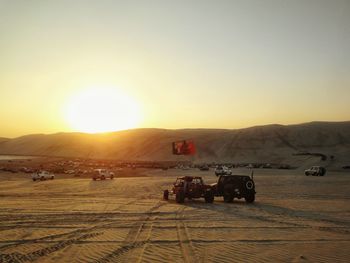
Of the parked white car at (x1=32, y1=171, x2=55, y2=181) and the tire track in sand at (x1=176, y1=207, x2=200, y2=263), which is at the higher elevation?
the parked white car at (x1=32, y1=171, x2=55, y2=181)

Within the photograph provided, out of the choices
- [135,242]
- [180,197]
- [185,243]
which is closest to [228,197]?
[180,197]

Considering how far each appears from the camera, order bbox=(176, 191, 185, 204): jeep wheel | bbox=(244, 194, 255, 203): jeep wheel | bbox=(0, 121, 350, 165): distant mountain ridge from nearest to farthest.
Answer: bbox=(176, 191, 185, 204): jeep wheel, bbox=(244, 194, 255, 203): jeep wheel, bbox=(0, 121, 350, 165): distant mountain ridge

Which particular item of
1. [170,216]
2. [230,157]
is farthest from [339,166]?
[170,216]

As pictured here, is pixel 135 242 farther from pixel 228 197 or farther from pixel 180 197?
pixel 228 197

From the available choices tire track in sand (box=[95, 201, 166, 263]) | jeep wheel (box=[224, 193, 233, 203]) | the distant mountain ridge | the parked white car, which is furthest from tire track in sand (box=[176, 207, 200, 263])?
the distant mountain ridge

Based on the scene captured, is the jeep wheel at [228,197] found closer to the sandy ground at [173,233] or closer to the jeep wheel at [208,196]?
the jeep wheel at [208,196]

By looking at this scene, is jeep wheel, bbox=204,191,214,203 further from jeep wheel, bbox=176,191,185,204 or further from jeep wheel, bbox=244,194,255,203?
jeep wheel, bbox=244,194,255,203

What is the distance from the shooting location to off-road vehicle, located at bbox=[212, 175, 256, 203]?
27188 mm

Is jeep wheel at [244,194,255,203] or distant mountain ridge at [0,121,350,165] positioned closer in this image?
jeep wheel at [244,194,255,203]

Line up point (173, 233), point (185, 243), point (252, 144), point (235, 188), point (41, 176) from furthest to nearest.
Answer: point (252, 144) → point (41, 176) → point (235, 188) → point (173, 233) → point (185, 243)

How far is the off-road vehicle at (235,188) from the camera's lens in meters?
27.2

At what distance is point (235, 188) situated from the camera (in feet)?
89.6

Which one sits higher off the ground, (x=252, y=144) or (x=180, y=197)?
(x=252, y=144)

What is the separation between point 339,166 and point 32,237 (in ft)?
265
